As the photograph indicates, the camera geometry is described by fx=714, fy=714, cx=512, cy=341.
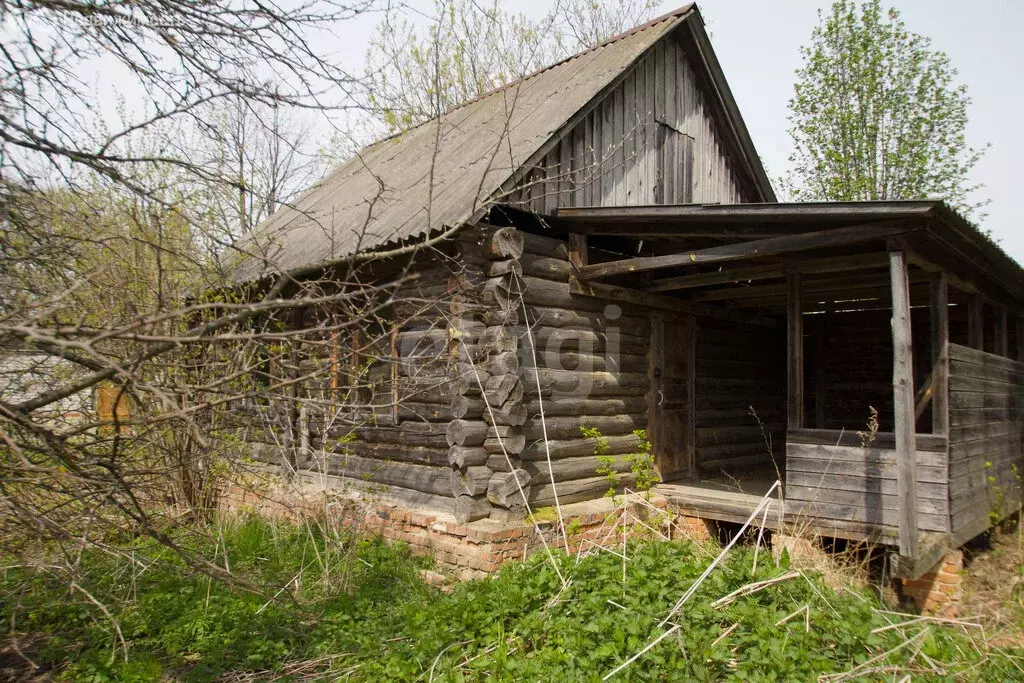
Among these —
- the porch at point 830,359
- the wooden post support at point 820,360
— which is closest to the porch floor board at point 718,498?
the porch at point 830,359

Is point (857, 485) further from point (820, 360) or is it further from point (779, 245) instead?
point (820, 360)

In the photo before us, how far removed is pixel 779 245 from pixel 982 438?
3556 millimetres

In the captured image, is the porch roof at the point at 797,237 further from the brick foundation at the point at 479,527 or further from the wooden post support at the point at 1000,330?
the brick foundation at the point at 479,527

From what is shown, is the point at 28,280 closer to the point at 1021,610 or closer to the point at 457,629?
the point at 457,629

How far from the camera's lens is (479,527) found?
22.7ft

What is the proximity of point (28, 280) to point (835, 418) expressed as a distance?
12277 millimetres

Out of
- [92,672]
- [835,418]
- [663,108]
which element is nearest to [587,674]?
[92,672]

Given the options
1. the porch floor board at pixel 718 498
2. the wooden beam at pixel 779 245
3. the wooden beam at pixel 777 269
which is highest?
the wooden beam at pixel 779 245

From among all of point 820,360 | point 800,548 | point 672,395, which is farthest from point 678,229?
point 820,360

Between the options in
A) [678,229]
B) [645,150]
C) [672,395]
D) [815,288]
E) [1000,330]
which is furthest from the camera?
[645,150]

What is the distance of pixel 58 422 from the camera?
4348mm

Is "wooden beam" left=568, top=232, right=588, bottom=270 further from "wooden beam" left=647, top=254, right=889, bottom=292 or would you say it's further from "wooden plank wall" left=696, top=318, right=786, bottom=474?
"wooden plank wall" left=696, top=318, right=786, bottom=474

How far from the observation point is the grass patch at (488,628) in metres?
4.48

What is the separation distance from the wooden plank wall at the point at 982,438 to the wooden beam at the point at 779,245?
5.69ft
